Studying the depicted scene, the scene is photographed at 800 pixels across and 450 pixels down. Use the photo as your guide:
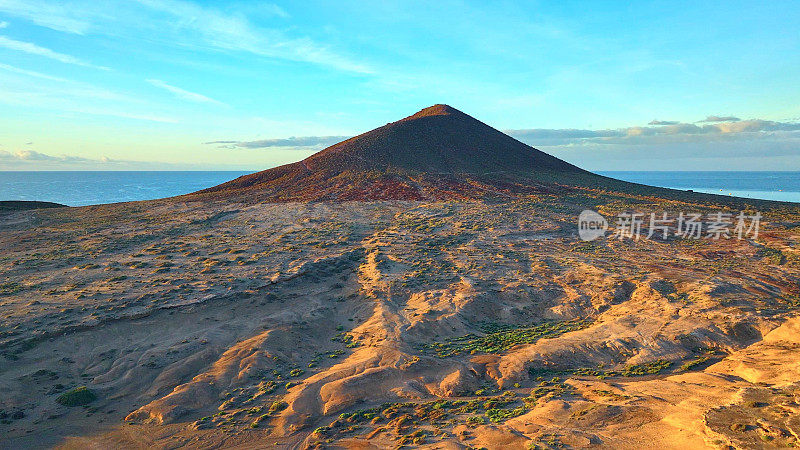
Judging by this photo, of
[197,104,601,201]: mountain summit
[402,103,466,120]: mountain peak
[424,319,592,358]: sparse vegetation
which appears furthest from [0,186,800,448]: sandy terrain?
[402,103,466,120]: mountain peak

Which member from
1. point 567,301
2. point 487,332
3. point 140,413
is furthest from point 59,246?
point 567,301

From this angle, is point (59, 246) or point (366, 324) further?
point (59, 246)

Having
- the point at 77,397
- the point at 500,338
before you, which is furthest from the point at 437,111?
the point at 77,397


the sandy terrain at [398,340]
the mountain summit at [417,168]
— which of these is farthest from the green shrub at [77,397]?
the mountain summit at [417,168]

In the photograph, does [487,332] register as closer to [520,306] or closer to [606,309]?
[520,306]

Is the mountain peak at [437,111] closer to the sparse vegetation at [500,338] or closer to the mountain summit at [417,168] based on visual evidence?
the mountain summit at [417,168]

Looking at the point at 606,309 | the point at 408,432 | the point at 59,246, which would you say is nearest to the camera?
the point at 408,432
